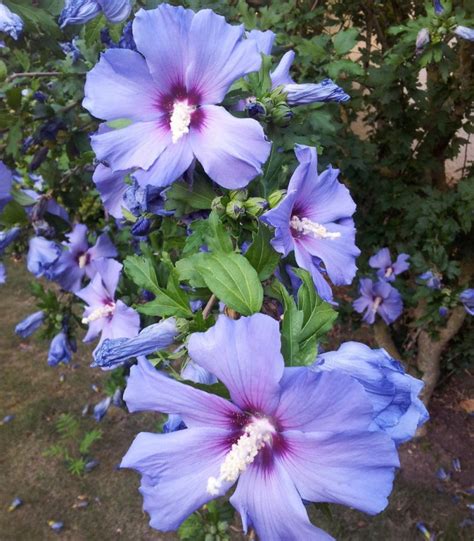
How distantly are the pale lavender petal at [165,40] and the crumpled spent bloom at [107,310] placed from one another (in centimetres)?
73

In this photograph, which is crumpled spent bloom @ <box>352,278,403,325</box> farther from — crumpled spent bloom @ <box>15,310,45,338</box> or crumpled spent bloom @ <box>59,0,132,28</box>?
crumpled spent bloom @ <box>59,0,132,28</box>

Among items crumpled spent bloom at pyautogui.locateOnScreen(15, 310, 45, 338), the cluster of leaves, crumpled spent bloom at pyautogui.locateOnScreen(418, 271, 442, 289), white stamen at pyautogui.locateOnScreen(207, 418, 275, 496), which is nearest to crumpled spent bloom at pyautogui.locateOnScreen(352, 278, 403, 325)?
crumpled spent bloom at pyautogui.locateOnScreen(418, 271, 442, 289)

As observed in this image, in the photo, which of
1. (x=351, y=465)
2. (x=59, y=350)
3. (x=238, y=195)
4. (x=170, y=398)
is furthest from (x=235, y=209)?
(x=59, y=350)

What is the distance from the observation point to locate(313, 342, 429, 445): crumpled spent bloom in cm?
81

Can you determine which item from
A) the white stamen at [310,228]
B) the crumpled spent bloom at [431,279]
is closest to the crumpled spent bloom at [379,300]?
the crumpled spent bloom at [431,279]

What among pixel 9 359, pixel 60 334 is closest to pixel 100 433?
pixel 9 359

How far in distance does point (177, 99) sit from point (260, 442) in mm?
598

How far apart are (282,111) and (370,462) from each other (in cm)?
68

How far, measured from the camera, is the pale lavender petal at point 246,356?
72 cm

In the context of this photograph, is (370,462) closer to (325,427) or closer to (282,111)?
(325,427)

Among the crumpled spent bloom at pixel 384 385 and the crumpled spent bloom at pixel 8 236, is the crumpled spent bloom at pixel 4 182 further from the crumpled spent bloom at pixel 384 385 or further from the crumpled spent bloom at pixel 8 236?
the crumpled spent bloom at pixel 384 385

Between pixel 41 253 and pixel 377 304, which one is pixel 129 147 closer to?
pixel 41 253

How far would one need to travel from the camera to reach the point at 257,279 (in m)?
0.85

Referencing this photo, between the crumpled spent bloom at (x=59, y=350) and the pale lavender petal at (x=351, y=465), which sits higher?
the pale lavender petal at (x=351, y=465)
